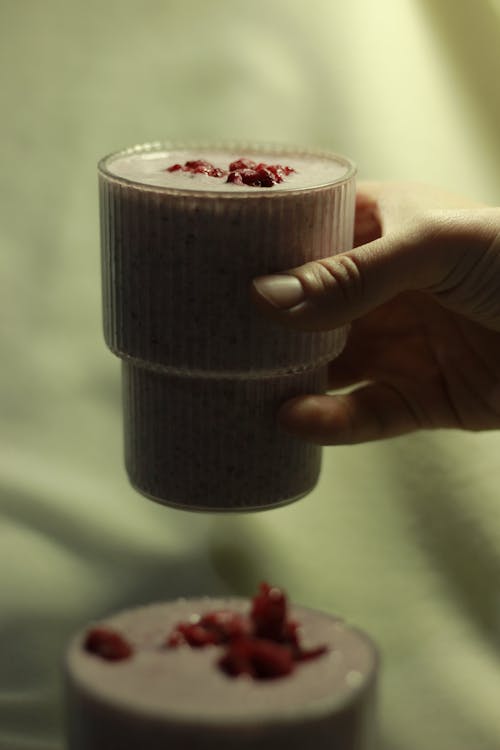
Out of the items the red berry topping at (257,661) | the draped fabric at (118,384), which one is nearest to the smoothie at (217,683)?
the red berry topping at (257,661)

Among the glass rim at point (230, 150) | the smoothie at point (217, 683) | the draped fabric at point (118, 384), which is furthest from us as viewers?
the draped fabric at point (118, 384)

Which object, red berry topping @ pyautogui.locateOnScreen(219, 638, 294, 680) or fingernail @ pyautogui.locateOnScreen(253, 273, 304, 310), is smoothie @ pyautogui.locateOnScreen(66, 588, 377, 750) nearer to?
red berry topping @ pyautogui.locateOnScreen(219, 638, 294, 680)

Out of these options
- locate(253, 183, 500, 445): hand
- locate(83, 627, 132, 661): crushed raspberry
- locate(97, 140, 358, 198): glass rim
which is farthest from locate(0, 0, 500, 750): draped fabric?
locate(97, 140, 358, 198): glass rim

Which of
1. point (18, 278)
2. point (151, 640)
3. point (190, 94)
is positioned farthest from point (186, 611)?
point (190, 94)

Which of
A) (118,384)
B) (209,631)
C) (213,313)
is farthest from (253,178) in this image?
(118,384)

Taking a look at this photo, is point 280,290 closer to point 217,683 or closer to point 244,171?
point 244,171

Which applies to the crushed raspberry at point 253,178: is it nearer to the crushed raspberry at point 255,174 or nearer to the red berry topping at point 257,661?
the crushed raspberry at point 255,174
